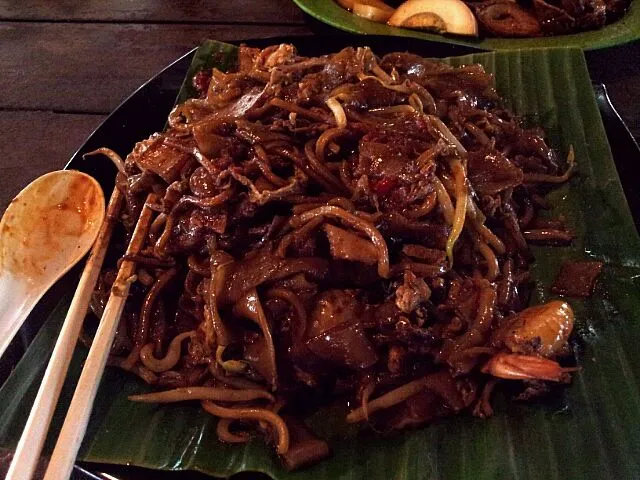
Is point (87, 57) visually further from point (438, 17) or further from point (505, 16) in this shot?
point (505, 16)

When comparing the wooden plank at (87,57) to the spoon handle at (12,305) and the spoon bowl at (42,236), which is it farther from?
the spoon handle at (12,305)

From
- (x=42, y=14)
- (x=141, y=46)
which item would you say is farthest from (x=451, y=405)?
(x=42, y=14)

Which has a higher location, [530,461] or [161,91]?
[161,91]

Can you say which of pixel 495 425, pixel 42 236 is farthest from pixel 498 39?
pixel 42 236

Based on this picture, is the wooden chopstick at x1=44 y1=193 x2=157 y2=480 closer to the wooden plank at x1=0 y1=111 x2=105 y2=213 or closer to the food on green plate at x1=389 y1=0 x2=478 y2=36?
the wooden plank at x1=0 y1=111 x2=105 y2=213

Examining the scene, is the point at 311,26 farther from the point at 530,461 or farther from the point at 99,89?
the point at 530,461

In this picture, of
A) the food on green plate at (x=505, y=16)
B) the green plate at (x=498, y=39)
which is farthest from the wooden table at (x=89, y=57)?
the food on green plate at (x=505, y=16)

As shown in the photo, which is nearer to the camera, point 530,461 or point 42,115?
point 530,461
